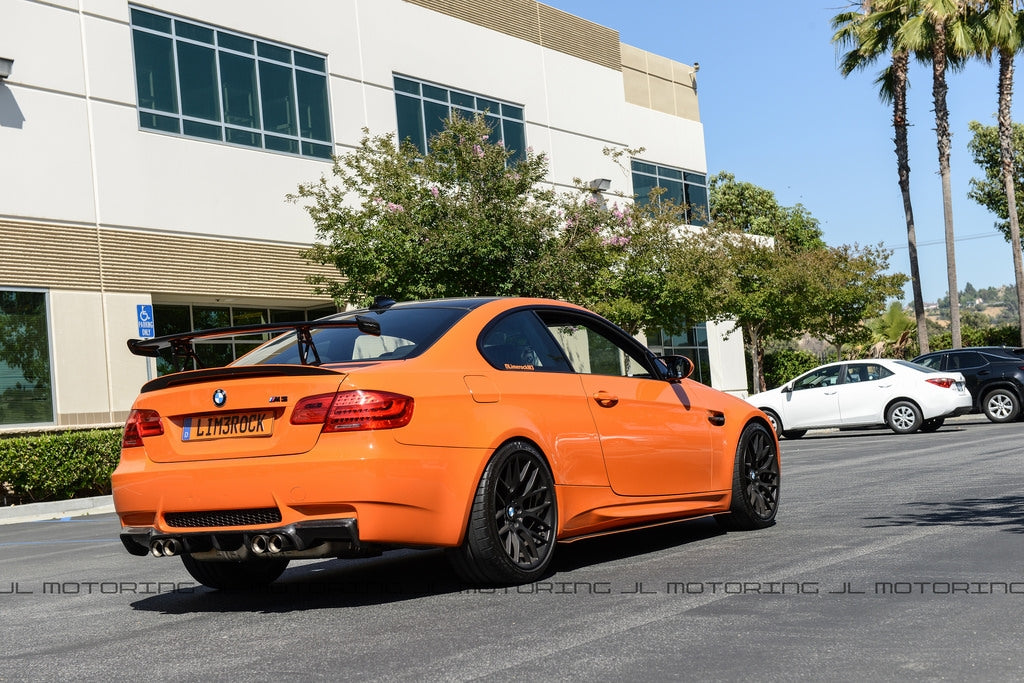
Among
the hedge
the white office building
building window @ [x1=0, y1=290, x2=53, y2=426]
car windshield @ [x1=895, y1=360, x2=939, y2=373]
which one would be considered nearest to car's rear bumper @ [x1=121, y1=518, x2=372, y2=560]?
the hedge

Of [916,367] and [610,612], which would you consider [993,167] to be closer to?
[916,367]

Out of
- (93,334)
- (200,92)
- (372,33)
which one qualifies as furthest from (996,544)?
(372,33)

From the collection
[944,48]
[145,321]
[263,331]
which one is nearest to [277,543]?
[263,331]

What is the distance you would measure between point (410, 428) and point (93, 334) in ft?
53.1

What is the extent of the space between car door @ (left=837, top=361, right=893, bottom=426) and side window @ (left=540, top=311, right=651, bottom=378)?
52.1 feet

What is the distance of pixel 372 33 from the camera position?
26.5 m

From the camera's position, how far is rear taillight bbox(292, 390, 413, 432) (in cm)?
575

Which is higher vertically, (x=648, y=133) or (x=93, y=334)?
(x=648, y=133)

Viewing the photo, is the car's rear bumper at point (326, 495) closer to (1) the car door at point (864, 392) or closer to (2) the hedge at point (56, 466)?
(2) the hedge at point (56, 466)

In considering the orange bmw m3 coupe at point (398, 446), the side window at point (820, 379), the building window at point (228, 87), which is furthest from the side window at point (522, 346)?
the side window at point (820, 379)

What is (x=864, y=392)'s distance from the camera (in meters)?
22.7

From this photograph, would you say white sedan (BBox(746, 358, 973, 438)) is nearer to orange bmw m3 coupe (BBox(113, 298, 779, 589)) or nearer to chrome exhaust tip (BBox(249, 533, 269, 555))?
orange bmw m3 coupe (BBox(113, 298, 779, 589))

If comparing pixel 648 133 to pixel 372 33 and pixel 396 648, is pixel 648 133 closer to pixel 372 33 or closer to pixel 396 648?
pixel 372 33

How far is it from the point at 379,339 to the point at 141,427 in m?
1.32
